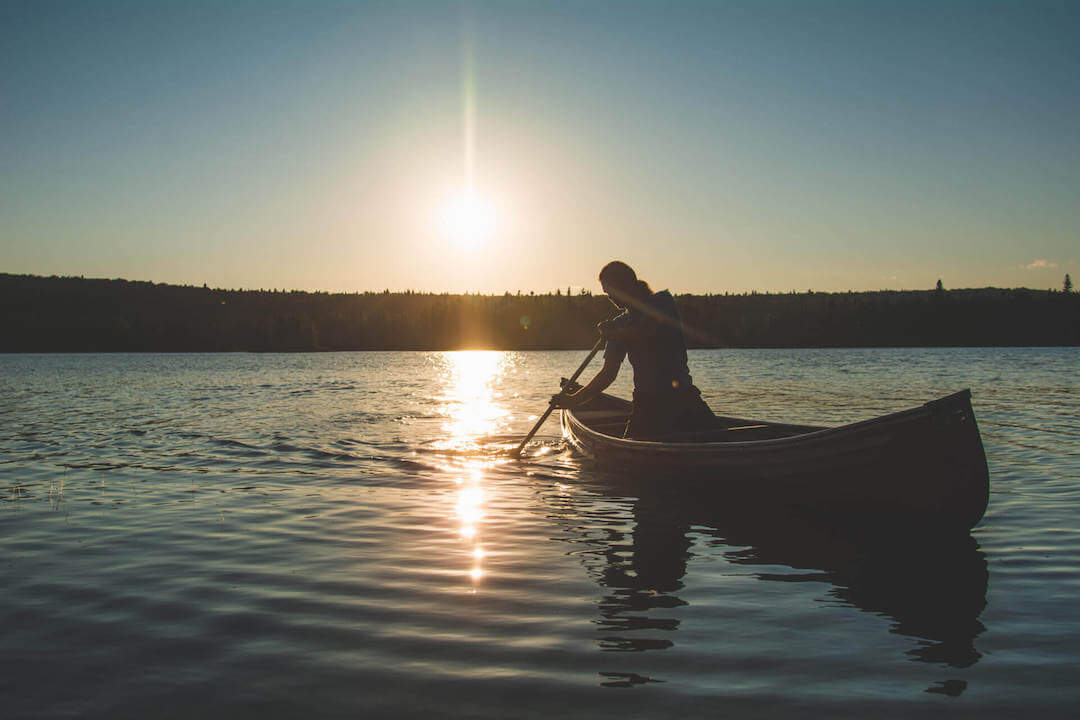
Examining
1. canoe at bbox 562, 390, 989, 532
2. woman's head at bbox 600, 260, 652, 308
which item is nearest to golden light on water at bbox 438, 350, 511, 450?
woman's head at bbox 600, 260, 652, 308

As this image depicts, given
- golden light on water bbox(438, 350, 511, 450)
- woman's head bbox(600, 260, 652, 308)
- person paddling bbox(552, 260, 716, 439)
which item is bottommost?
golden light on water bbox(438, 350, 511, 450)

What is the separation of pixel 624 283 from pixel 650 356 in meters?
1.16

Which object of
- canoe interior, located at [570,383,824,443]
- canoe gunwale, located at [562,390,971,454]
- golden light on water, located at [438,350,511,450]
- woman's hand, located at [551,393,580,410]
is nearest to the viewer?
canoe gunwale, located at [562,390,971,454]

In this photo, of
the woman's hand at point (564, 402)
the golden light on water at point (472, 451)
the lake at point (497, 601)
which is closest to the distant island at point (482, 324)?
the golden light on water at point (472, 451)

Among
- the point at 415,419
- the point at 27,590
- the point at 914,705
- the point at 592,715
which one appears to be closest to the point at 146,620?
the point at 27,590

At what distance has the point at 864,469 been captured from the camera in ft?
25.0

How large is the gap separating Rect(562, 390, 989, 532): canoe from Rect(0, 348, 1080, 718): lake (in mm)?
417

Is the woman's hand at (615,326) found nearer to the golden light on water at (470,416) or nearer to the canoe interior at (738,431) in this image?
the canoe interior at (738,431)

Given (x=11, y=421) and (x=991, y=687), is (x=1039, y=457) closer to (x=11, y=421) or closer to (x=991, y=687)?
(x=991, y=687)

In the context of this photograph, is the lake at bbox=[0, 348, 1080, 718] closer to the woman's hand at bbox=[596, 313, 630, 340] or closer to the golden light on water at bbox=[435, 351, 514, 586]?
the golden light on water at bbox=[435, 351, 514, 586]

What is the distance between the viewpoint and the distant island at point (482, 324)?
116 metres

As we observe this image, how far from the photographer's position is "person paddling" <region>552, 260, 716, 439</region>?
9.79 m

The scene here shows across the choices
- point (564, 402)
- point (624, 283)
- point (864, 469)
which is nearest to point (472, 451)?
point (564, 402)

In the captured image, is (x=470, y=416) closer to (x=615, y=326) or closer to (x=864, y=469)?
(x=615, y=326)
